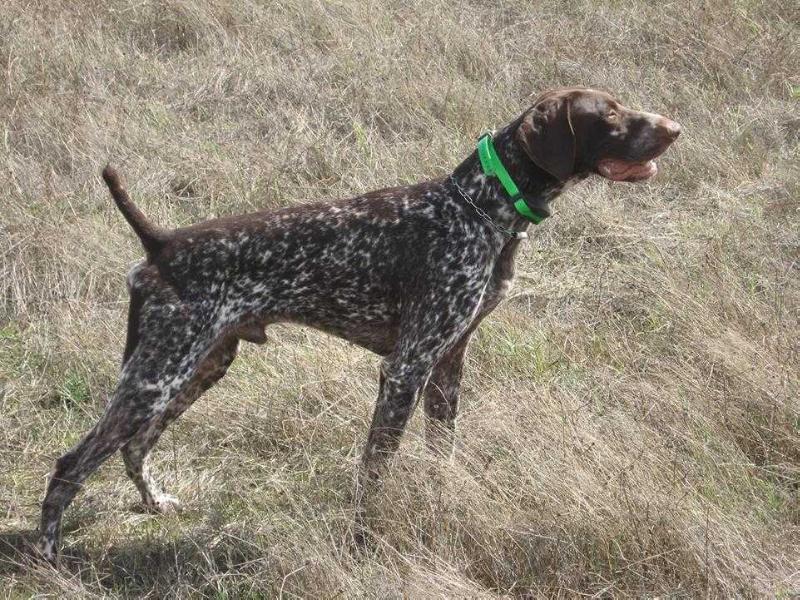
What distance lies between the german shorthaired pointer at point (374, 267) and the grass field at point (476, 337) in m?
0.37

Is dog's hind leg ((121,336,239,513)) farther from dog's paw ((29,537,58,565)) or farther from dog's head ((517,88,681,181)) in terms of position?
dog's head ((517,88,681,181))

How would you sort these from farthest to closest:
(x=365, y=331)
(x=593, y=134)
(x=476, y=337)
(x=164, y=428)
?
1. (x=476, y=337)
2. (x=164, y=428)
3. (x=365, y=331)
4. (x=593, y=134)

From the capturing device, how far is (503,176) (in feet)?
14.3

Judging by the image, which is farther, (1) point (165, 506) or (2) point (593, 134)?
→ (1) point (165, 506)

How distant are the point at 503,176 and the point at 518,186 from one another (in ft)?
0.23

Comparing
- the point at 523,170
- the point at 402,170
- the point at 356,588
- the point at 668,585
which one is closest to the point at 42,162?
the point at 402,170

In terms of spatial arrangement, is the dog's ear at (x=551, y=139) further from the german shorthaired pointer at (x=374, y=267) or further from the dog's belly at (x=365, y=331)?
the dog's belly at (x=365, y=331)

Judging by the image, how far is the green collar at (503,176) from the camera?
433 cm

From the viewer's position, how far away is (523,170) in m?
4.37

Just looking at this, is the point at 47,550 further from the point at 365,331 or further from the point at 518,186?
A: the point at 518,186

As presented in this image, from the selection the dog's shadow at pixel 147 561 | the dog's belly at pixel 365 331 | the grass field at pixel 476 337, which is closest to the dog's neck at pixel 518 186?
the dog's belly at pixel 365 331

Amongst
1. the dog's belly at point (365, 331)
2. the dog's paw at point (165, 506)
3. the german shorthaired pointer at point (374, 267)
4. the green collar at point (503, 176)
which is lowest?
the dog's paw at point (165, 506)

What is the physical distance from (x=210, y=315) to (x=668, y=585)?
184 cm

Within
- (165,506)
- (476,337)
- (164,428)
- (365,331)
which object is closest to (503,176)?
(365,331)
